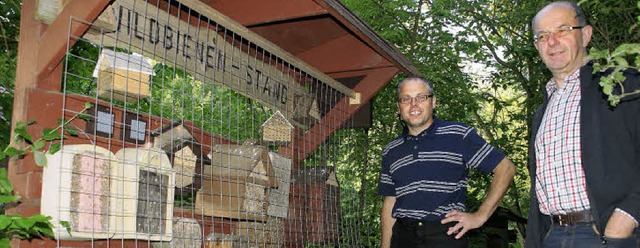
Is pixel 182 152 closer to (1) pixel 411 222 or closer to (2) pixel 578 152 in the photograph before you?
(1) pixel 411 222

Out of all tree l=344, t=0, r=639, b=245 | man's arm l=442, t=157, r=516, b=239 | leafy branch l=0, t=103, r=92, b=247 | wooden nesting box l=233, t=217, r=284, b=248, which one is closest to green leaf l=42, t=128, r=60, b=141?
leafy branch l=0, t=103, r=92, b=247

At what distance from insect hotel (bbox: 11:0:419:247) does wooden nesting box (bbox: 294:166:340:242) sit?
11 millimetres

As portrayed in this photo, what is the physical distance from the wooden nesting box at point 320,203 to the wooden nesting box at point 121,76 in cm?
194

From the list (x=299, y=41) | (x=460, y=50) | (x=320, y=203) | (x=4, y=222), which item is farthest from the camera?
(x=460, y=50)

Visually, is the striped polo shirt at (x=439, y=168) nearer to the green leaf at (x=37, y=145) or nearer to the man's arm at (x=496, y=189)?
the man's arm at (x=496, y=189)

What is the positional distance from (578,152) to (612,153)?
169 millimetres

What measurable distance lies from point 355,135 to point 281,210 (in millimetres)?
6109

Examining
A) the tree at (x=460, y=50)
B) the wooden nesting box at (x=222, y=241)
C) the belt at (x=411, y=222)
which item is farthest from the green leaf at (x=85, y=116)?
the tree at (x=460, y=50)

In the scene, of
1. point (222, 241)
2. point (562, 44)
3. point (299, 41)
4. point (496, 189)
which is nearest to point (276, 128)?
point (299, 41)

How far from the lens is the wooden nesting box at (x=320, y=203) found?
505 centimetres

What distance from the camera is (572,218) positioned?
2.91 meters

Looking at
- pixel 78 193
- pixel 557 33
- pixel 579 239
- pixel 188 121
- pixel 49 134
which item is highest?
pixel 557 33

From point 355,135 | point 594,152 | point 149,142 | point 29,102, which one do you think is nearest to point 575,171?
point 594,152

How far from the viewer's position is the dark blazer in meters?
2.73
